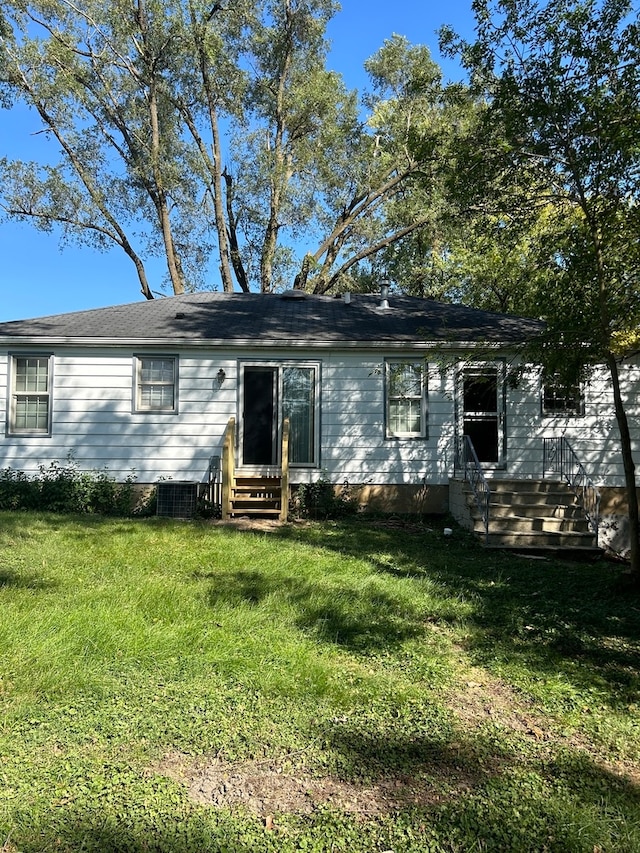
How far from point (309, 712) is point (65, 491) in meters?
7.81

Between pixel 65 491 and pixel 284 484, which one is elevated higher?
pixel 284 484

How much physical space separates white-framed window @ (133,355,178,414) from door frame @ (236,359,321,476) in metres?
1.20

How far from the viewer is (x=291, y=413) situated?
1024 centimetres

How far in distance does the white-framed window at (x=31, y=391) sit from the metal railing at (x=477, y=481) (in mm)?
7412

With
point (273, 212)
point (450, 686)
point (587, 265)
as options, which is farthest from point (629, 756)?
point (273, 212)

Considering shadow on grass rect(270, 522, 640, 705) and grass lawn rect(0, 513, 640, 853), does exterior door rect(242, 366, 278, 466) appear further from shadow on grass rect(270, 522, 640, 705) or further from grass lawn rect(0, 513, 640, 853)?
grass lawn rect(0, 513, 640, 853)

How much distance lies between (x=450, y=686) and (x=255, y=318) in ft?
29.3

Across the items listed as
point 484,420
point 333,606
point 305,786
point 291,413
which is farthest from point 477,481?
point 305,786

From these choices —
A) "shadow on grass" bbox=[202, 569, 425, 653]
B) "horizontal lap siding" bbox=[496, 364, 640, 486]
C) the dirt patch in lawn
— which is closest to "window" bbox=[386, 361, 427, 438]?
"horizontal lap siding" bbox=[496, 364, 640, 486]

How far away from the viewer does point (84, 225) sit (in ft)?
65.7

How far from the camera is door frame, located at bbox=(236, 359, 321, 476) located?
10125 mm

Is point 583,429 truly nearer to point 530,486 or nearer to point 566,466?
point 566,466

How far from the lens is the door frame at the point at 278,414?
10125 mm

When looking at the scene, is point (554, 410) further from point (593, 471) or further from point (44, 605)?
point (44, 605)
